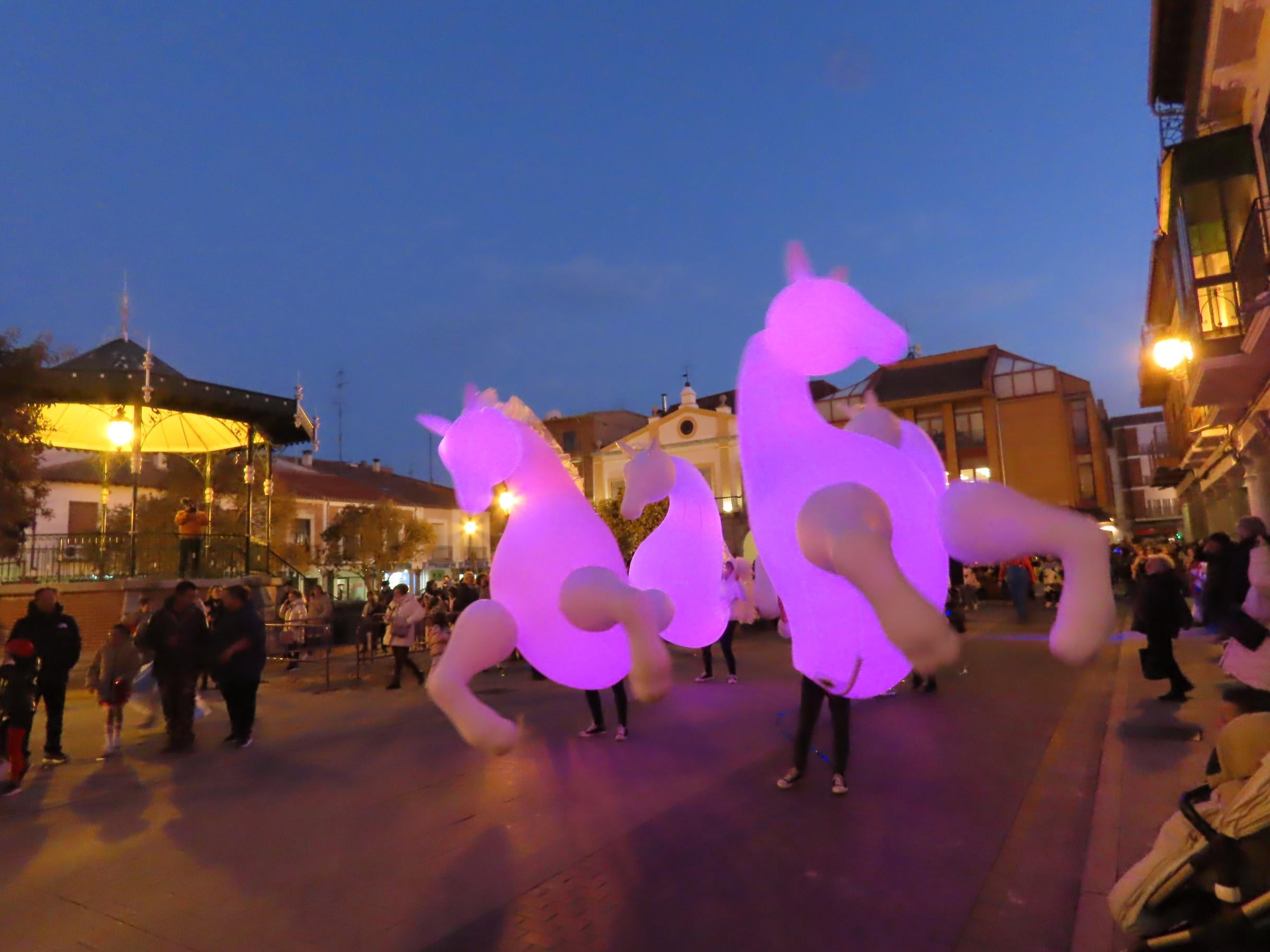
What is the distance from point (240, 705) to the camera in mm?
7988

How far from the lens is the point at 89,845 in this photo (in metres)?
4.95

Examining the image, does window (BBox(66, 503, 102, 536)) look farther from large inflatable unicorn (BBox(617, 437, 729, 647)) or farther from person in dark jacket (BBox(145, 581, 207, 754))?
large inflatable unicorn (BBox(617, 437, 729, 647))

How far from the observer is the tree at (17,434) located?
1298 centimetres

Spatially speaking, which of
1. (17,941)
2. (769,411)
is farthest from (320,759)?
(769,411)

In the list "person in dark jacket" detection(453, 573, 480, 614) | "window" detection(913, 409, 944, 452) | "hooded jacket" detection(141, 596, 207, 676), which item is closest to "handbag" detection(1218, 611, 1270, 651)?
"person in dark jacket" detection(453, 573, 480, 614)

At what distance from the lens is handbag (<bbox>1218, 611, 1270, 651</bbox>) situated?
6773mm

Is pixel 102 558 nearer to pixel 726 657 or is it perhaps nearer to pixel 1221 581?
pixel 726 657

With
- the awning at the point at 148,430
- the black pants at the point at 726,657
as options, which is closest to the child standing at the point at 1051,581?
the black pants at the point at 726,657

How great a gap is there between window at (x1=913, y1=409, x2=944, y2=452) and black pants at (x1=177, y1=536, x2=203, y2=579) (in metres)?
28.3

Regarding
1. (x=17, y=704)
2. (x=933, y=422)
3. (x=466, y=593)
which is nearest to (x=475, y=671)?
(x=17, y=704)

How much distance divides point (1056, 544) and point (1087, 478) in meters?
35.3

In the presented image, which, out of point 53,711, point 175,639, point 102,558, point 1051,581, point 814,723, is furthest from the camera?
point 1051,581

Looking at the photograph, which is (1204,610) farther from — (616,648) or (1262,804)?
(616,648)

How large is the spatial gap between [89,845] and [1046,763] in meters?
6.96
